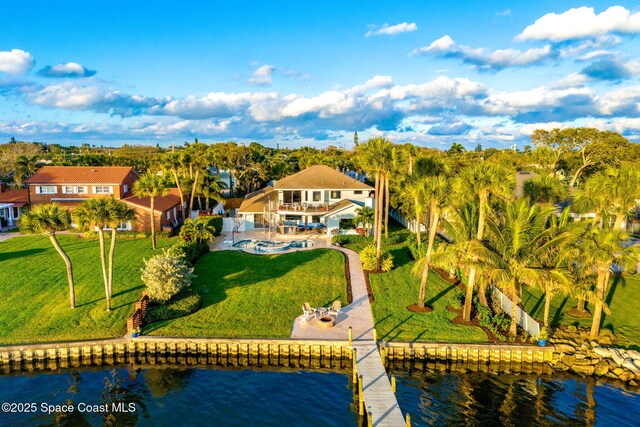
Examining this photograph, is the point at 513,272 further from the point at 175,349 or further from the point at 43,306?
the point at 43,306

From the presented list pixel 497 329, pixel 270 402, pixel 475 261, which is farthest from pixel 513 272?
pixel 270 402

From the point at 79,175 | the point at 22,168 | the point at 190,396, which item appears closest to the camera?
the point at 190,396

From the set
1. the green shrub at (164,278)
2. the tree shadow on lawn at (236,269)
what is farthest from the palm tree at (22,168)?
the green shrub at (164,278)

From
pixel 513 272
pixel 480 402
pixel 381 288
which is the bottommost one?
pixel 480 402

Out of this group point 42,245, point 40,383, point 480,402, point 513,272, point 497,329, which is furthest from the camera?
point 42,245

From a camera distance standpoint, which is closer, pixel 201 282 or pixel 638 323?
pixel 638 323

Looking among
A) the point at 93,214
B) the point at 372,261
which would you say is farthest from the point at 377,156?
the point at 93,214

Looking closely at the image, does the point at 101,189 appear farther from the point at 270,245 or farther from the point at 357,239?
the point at 357,239
